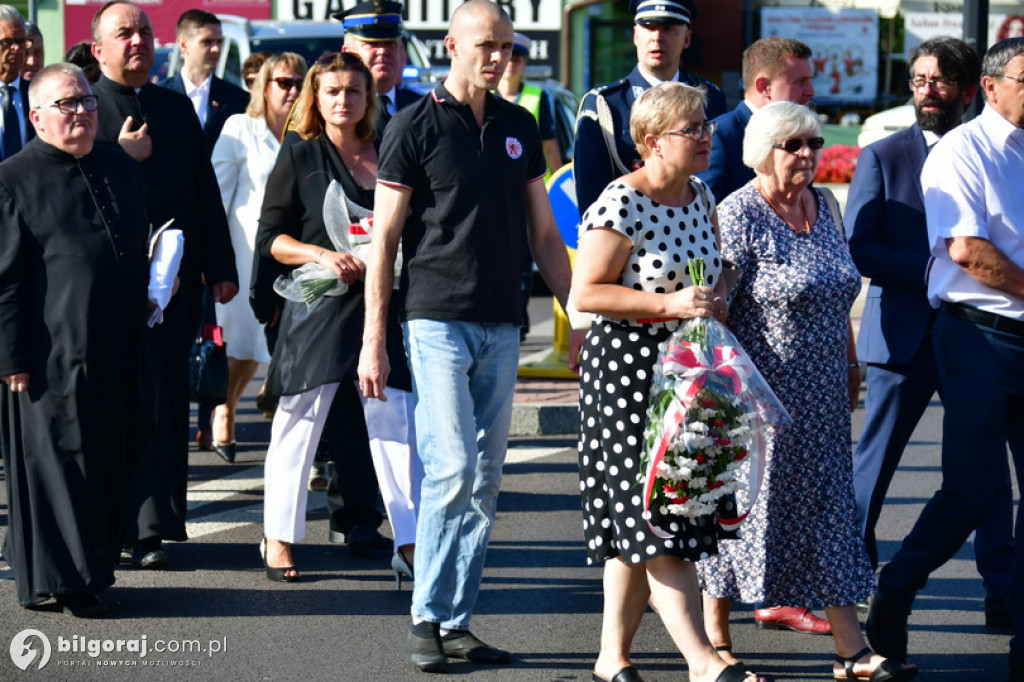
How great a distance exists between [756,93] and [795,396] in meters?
1.55

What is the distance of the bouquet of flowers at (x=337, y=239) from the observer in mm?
6176

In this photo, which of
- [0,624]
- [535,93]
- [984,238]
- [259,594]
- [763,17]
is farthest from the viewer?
[763,17]

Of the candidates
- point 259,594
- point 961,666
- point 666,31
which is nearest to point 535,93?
point 666,31

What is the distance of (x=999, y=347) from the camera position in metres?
5.07

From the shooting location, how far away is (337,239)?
620 centimetres

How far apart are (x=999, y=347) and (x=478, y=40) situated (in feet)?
6.40

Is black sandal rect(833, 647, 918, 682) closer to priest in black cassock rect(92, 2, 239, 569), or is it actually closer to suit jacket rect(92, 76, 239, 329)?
priest in black cassock rect(92, 2, 239, 569)

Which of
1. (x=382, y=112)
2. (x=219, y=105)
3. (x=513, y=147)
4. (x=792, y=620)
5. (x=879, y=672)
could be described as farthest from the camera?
(x=219, y=105)

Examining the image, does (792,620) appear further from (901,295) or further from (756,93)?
(756,93)

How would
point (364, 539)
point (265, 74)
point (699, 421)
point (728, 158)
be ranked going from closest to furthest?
1. point (699, 421)
2. point (728, 158)
3. point (364, 539)
4. point (265, 74)

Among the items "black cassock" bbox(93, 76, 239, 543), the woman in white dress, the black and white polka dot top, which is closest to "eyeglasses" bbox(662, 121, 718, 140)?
the black and white polka dot top

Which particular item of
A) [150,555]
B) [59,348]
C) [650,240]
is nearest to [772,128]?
[650,240]

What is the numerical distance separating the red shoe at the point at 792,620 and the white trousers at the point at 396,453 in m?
1.38

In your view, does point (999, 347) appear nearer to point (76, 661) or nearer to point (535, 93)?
point (76, 661)
